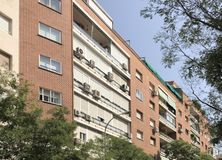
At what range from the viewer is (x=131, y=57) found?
59.8 m

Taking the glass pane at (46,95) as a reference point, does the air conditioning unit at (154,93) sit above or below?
above

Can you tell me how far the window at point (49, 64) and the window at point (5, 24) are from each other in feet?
14.5

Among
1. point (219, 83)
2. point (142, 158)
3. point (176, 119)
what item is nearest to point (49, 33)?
point (142, 158)

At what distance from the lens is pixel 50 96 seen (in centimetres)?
3884

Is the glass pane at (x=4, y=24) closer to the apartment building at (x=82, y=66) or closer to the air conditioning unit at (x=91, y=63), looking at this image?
the apartment building at (x=82, y=66)

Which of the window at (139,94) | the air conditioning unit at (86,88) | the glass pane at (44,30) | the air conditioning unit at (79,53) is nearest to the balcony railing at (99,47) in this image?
the air conditioning unit at (79,53)

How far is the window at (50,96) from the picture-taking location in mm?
38031

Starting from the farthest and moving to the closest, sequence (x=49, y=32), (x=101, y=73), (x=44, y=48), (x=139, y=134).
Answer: (x=139, y=134) < (x=101, y=73) < (x=49, y=32) < (x=44, y=48)

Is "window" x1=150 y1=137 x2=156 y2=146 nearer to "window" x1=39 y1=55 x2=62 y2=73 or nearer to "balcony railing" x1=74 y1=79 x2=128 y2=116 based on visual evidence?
"balcony railing" x1=74 y1=79 x2=128 y2=116

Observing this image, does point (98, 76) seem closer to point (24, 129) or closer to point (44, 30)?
point (44, 30)

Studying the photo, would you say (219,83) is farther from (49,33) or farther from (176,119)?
(176,119)

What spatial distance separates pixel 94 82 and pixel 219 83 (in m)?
33.0

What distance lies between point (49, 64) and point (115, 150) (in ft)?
23.8

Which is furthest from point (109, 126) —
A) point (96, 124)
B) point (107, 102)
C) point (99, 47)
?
point (99, 47)
